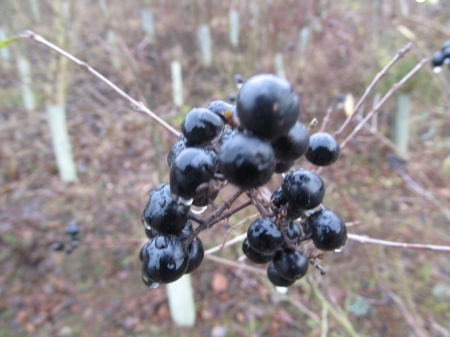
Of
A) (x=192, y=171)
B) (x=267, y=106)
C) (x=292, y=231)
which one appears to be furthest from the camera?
(x=292, y=231)

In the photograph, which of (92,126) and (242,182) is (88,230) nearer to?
(92,126)

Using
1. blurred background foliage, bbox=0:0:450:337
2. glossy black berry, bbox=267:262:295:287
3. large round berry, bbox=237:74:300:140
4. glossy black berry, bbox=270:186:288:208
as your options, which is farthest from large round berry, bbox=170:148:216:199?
blurred background foliage, bbox=0:0:450:337

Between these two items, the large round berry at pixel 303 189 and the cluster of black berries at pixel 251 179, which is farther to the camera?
the large round berry at pixel 303 189

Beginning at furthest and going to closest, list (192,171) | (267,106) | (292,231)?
(292,231)
(192,171)
(267,106)

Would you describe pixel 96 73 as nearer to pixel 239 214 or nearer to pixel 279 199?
pixel 279 199

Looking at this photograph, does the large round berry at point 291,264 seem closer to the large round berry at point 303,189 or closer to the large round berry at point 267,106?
the large round berry at point 303,189

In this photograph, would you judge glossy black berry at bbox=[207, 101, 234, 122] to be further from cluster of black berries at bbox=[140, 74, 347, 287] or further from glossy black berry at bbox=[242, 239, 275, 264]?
glossy black berry at bbox=[242, 239, 275, 264]

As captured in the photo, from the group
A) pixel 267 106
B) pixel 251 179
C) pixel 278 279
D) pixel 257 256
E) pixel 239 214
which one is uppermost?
pixel 267 106

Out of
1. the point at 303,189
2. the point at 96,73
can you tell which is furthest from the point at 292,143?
the point at 96,73

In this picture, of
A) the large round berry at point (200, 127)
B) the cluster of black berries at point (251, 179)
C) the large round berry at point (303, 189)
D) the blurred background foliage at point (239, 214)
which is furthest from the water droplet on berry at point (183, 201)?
the blurred background foliage at point (239, 214)
